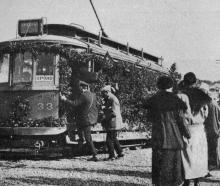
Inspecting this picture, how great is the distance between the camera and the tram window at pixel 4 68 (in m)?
10.9

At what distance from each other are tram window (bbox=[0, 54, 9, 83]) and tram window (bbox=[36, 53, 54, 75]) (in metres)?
0.95

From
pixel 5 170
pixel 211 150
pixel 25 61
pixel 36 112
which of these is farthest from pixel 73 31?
pixel 211 150

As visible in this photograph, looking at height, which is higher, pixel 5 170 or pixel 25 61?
pixel 25 61

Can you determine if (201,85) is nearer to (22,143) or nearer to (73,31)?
(22,143)

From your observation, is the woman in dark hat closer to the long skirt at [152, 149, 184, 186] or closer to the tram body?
the long skirt at [152, 149, 184, 186]

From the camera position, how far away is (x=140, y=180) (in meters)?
6.91

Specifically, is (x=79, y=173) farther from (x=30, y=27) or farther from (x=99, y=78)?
(x=30, y=27)

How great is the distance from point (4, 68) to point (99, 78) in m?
2.54

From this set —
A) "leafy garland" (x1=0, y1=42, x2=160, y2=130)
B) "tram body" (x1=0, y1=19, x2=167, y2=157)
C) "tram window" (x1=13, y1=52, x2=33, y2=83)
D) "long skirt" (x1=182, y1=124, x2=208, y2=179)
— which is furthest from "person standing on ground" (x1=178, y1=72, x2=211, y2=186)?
"tram window" (x1=13, y1=52, x2=33, y2=83)

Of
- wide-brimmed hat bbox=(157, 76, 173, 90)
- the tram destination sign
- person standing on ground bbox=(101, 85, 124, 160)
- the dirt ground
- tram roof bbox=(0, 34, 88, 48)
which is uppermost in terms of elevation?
the tram destination sign

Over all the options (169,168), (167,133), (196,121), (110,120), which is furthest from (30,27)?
(169,168)

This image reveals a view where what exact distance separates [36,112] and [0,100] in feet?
3.81

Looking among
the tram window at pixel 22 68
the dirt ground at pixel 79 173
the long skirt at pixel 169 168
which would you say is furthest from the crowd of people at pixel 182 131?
the tram window at pixel 22 68

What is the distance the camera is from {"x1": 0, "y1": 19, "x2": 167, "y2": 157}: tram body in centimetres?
991
